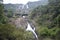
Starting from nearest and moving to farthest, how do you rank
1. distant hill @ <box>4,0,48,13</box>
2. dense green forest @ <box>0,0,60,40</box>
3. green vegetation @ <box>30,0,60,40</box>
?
dense green forest @ <box>0,0,60,40</box> → green vegetation @ <box>30,0,60,40</box> → distant hill @ <box>4,0,48,13</box>

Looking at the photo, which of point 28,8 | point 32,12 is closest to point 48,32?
point 32,12

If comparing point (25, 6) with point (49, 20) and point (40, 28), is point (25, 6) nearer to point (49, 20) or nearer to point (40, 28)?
point (49, 20)

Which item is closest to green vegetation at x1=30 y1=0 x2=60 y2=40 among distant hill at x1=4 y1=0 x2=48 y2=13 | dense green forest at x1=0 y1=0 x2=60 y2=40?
dense green forest at x1=0 y1=0 x2=60 y2=40

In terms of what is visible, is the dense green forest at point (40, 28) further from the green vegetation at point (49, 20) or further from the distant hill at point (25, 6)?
the distant hill at point (25, 6)

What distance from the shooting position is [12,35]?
8.77 meters

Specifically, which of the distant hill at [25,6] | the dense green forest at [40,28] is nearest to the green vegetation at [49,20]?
the dense green forest at [40,28]

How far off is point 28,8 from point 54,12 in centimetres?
681

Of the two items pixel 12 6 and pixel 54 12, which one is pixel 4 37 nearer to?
pixel 54 12

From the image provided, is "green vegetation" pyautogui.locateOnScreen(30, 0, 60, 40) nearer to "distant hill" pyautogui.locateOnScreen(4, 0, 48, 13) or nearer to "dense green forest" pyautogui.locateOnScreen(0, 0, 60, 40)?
"dense green forest" pyautogui.locateOnScreen(0, 0, 60, 40)

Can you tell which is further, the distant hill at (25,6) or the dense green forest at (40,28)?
the distant hill at (25,6)

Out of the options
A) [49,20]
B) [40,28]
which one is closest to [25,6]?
[49,20]

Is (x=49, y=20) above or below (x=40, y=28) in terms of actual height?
above

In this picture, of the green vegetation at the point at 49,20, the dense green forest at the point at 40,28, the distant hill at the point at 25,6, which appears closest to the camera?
the dense green forest at the point at 40,28

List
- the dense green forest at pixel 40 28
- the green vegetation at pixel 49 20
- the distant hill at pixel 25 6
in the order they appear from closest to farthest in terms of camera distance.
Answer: the dense green forest at pixel 40 28
the green vegetation at pixel 49 20
the distant hill at pixel 25 6
